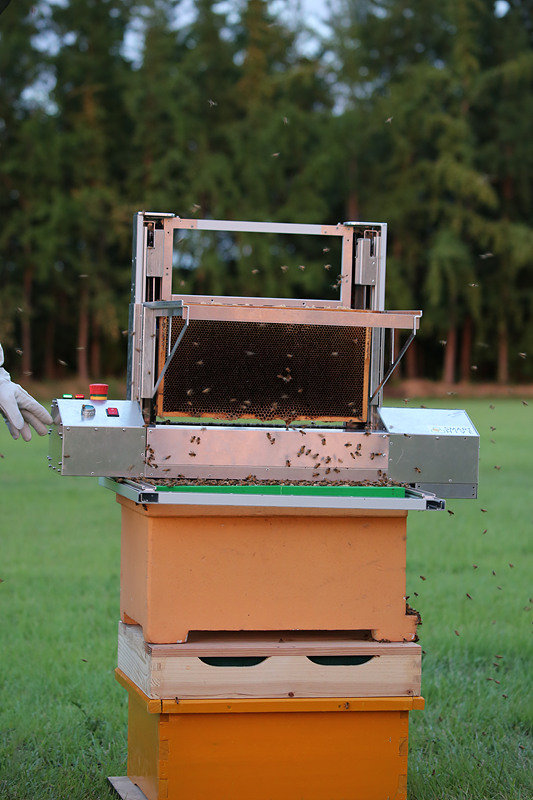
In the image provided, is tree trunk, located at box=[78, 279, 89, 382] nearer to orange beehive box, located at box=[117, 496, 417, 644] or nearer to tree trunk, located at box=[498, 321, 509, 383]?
tree trunk, located at box=[498, 321, 509, 383]

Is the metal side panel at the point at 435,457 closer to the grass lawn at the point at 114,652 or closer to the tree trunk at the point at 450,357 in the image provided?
the grass lawn at the point at 114,652

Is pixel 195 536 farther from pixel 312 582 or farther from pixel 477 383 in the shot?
pixel 477 383

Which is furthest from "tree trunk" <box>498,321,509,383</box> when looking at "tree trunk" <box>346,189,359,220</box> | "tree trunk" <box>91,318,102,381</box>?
"tree trunk" <box>91,318,102,381</box>

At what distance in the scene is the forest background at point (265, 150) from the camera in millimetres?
34000

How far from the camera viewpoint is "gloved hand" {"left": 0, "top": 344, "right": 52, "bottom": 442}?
3.90 meters

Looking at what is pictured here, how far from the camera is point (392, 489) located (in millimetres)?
3611

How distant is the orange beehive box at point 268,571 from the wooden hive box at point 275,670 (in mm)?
61

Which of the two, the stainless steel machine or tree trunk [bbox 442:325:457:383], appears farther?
tree trunk [bbox 442:325:457:383]

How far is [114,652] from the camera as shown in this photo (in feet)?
19.8

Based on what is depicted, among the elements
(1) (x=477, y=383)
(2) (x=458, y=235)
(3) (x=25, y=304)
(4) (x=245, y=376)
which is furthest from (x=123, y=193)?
(4) (x=245, y=376)

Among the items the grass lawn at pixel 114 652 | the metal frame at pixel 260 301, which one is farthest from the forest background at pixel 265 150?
the metal frame at pixel 260 301

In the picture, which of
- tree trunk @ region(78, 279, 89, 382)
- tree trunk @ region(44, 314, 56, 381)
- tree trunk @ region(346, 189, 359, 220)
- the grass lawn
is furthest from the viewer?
tree trunk @ region(346, 189, 359, 220)

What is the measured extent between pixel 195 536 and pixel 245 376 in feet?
2.99

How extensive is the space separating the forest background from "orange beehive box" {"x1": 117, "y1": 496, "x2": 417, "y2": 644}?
96.1ft
